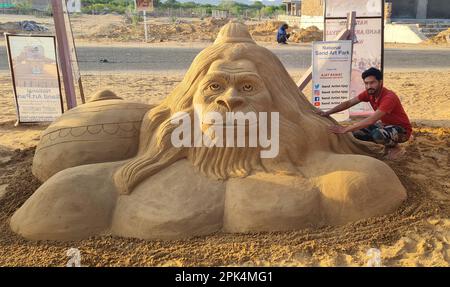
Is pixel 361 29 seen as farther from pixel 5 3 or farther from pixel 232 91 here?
pixel 5 3

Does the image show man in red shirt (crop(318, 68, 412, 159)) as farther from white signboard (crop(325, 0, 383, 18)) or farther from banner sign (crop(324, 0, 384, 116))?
white signboard (crop(325, 0, 383, 18))

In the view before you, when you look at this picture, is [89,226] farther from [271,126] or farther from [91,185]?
[271,126]

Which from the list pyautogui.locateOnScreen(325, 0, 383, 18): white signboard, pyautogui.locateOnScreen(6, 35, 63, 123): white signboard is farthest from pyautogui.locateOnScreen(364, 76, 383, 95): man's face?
pyautogui.locateOnScreen(6, 35, 63, 123): white signboard

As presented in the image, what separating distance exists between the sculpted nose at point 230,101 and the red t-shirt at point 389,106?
4.64 feet

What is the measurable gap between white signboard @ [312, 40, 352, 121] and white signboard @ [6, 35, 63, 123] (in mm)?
3557

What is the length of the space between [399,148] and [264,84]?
71.2 inches

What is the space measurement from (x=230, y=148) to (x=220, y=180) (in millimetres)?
234

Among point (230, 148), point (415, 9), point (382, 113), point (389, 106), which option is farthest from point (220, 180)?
point (415, 9)

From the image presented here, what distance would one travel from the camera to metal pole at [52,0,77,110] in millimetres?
5867

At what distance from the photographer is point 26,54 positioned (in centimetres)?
640

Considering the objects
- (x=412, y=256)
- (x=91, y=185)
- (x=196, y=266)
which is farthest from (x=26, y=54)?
(x=412, y=256)

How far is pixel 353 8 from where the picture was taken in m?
6.35
